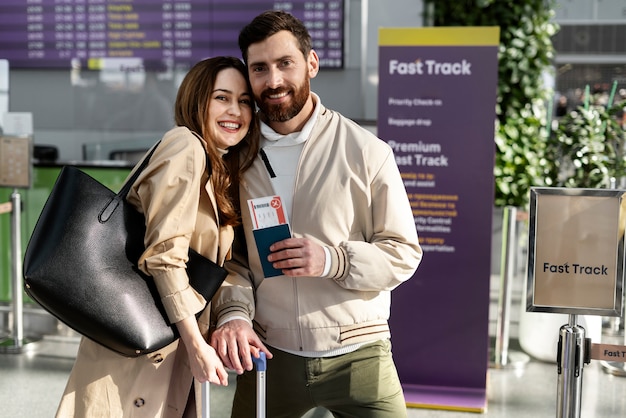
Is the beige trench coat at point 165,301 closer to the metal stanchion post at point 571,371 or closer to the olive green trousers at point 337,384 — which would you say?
the olive green trousers at point 337,384

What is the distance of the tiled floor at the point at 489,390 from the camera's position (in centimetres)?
378

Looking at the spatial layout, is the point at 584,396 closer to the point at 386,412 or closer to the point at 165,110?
the point at 386,412

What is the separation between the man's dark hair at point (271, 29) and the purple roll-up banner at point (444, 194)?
1.86 metres

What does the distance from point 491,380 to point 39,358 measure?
257 cm

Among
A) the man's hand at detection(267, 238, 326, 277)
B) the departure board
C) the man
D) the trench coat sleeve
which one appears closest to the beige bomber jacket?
the man

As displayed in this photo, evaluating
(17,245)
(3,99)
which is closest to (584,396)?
(17,245)

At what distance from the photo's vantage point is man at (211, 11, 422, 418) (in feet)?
6.14

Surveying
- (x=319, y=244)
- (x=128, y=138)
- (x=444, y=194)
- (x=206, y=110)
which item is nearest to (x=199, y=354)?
(x=319, y=244)

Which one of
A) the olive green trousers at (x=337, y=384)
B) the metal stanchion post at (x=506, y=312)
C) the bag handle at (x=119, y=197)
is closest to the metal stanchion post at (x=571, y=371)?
the olive green trousers at (x=337, y=384)

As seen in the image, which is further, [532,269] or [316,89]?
[316,89]

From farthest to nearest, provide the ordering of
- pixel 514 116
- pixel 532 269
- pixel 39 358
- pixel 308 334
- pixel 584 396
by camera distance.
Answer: pixel 514 116 < pixel 39 358 < pixel 584 396 < pixel 532 269 < pixel 308 334

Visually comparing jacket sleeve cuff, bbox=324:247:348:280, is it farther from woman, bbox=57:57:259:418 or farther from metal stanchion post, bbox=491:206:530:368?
metal stanchion post, bbox=491:206:530:368

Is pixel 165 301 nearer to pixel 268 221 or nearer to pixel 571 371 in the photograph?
→ pixel 268 221

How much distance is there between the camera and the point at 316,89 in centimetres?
509
